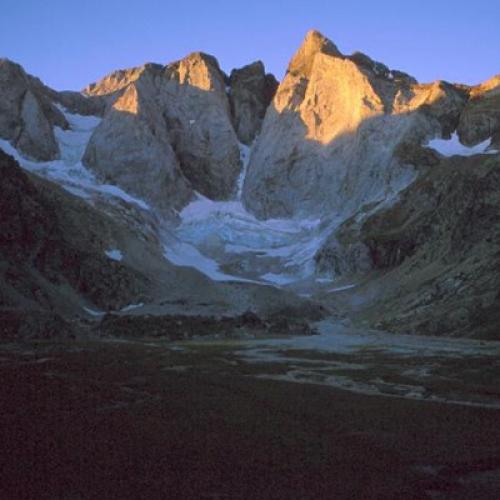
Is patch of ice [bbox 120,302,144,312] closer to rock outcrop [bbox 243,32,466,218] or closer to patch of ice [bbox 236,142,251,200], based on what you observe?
rock outcrop [bbox 243,32,466,218]

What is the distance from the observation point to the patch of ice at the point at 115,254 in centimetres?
10472

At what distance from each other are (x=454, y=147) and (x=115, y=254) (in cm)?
7509

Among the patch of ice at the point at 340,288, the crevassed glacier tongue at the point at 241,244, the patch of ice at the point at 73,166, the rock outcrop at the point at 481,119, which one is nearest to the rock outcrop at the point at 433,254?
the patch of ice at the point at 340,288

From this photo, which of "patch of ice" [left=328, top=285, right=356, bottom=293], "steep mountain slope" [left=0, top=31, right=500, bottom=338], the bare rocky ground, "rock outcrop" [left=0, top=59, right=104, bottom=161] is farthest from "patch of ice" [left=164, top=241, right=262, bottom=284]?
the bare rocky ground

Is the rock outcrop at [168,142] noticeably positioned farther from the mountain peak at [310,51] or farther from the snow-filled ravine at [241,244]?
the mountain peak at [310,51]

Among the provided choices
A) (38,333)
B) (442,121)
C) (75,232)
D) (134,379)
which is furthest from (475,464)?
(442,121)

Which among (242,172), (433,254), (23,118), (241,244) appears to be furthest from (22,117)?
(433,254)

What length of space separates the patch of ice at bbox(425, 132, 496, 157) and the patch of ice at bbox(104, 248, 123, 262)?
69923 millimetres

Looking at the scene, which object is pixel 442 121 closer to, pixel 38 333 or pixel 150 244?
pixel 150 244

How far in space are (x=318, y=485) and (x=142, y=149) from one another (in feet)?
520

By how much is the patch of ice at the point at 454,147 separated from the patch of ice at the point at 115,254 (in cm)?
6992

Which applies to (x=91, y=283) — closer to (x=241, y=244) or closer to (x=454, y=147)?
(x=241, y=244)

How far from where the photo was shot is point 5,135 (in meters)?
159

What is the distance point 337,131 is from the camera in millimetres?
167500
